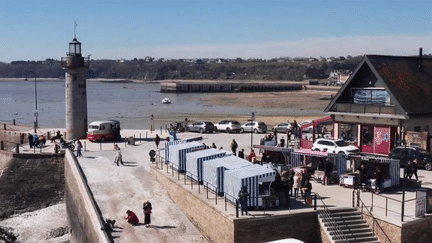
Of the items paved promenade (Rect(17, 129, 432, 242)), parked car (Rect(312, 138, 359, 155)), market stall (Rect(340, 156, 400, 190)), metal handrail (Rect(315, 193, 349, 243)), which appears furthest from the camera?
parked car (Rect(312, 138, 359, 155))

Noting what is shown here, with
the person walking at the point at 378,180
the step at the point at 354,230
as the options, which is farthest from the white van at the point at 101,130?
the step at the point at 354,230

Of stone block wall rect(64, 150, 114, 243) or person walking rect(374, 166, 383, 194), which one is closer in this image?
stone block wall rect(64, 150, 114, 243)

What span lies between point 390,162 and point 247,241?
27.6 ft

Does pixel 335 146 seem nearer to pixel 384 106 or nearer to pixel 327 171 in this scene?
pixel 384 106

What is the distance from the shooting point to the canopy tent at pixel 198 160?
2578cm

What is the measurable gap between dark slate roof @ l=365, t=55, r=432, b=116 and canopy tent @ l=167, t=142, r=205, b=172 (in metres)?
12.2

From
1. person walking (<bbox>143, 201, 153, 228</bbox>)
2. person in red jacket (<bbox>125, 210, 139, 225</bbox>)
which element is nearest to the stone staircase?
person walking (<bbox>143, 201, 153, 228</bbox>)

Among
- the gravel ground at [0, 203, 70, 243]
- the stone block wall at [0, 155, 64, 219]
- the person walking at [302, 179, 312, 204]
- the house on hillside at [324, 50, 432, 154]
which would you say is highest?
the house on hillside at [324, 50, 432, 154]

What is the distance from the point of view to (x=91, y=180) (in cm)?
3042

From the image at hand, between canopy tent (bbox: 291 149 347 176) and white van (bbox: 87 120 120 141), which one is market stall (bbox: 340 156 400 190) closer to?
canopy tent (bbox: 291 149 347 176)

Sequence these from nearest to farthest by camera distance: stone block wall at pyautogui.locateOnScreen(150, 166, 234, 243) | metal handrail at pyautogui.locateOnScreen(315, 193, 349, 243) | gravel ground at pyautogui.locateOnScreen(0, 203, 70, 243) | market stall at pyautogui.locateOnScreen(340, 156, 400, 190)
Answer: metal handrail at pyautogui.locateOnScreen(315, 193, 349, 243) < stone block wall at pyautogui.locateOnScreen(150, 166, 234, 243) < market stall at pyautogui.locateOnScreen(340, 156, 400, 190) < gravel ground at pyautogui.locateOnScreen(0, 203, 70, 243)

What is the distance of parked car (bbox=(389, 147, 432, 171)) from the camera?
29.8 metres

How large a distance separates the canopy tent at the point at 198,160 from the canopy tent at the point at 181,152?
125 centimetres

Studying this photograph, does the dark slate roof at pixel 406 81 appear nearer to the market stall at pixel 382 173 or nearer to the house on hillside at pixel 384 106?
the house on hillside at pixel 384 106
